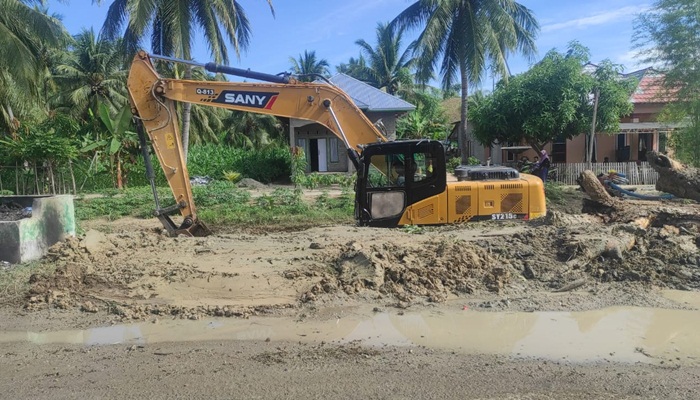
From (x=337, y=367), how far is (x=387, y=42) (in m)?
42.7

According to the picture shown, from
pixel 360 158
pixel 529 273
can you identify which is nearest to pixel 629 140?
pixel 360 158

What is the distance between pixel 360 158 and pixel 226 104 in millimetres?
2711

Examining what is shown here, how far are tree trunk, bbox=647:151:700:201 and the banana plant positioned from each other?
16.6 meters

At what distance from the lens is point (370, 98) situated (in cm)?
2711

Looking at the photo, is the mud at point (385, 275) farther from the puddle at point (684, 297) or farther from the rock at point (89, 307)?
the puddle at point (684, 297)

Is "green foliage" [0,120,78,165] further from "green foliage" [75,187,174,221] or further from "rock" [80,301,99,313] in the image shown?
"rock" [80,301,99,313]

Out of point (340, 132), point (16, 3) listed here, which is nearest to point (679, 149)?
point (340, 132)

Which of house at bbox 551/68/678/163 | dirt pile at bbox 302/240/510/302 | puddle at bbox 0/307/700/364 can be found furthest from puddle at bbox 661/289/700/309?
house at bbox 551/68/678/163

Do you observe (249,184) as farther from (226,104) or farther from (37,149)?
(226,104)

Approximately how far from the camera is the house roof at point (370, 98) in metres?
25.7

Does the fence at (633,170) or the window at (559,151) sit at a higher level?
the window at (559,151)

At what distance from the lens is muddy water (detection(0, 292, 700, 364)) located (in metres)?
5.04

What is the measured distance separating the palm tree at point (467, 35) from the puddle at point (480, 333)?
1995 centimetres

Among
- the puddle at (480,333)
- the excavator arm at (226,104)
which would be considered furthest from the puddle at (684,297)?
the excavator arm at (226,104)
